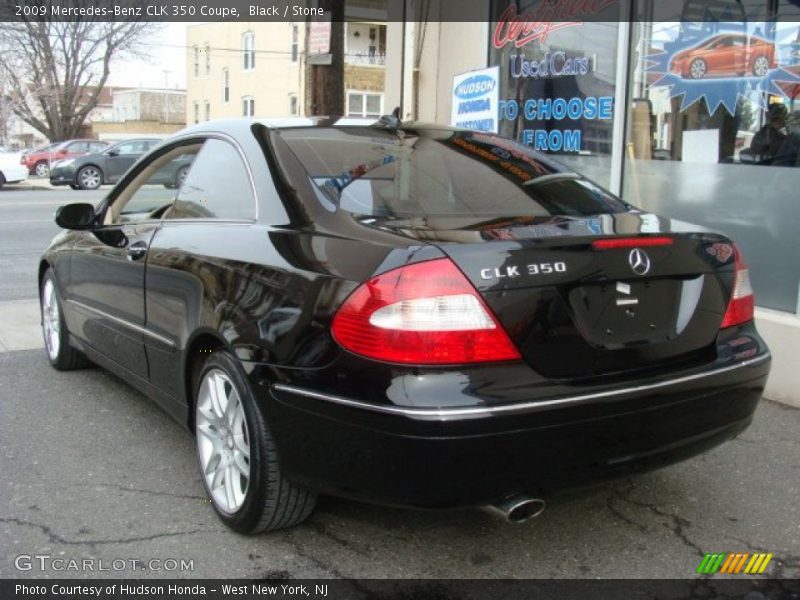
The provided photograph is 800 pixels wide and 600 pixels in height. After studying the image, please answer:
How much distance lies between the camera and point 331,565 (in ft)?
9.43

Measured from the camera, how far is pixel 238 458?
9.95 feet

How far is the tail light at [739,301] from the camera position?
2.98 m

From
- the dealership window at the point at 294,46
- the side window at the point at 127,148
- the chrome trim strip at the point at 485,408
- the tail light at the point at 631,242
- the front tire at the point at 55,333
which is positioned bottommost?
the front tire at the point at 55,333

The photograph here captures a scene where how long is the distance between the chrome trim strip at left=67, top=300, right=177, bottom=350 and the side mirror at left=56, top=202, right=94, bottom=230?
441 millimetres

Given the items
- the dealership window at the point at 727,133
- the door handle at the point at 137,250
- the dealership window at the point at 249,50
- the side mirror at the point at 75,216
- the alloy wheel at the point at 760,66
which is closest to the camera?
the door handle at the point at 137,250

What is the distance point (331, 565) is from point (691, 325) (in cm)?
153

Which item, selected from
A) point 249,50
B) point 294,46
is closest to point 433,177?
point 294,46

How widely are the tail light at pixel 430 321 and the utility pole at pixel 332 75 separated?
4.92m

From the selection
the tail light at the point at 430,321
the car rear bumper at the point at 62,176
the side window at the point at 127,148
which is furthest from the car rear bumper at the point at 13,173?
the tail light at the point at 430,321

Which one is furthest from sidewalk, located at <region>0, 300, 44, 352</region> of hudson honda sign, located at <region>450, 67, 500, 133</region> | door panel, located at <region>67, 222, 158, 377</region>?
hudson honda sign, located at <region>450, 67, 500, 133</region>

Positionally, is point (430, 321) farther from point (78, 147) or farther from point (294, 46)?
point (294, 46)

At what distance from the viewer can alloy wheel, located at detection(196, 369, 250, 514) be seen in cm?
301

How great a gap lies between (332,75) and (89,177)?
1872 cm
